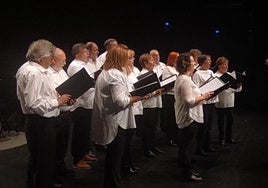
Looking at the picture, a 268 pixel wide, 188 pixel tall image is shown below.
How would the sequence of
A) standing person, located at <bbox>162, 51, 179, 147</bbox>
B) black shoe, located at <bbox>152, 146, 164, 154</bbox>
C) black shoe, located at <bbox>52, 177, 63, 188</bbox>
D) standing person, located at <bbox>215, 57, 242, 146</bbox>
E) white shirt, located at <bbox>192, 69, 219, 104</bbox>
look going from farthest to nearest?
standing person, located at <bbox>162, 51, 179, 147</bbox>
standing person, located at <bbox>215, 57, 242, 146</bbox>
black shoe, located at <bbox>152, 146, 164, 154</bbox>
white shirt, located at <bbox>192, 69, 219, 104</bbox>
black shoe, located at <bbox>52, 177, 63, 188</bbox>

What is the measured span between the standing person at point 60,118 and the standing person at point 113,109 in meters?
0.63

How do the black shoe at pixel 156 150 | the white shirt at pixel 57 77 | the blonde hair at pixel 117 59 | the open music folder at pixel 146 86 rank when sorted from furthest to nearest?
the black shoe at pixel 156 150, the white shirt at pixel 57 77, the open music folder at pixel 146 86, the blonde hair at pixel 117 59

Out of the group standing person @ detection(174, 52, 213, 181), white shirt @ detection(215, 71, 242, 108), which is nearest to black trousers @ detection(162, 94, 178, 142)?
white shirt @ detection(215, 71, 242, 108)

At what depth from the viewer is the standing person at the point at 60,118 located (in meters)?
4.00

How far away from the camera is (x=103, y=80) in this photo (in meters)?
3.48

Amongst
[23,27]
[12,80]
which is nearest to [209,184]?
[12,80]

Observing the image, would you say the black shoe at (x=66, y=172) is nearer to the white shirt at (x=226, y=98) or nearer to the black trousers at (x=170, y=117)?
the black trousers at (x=170, y=117)

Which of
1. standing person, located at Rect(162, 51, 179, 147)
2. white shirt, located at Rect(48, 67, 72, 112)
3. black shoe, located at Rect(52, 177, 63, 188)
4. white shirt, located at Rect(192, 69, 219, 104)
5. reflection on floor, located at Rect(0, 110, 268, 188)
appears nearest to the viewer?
white shirt, located at Rect(48, 67, 72, 112)

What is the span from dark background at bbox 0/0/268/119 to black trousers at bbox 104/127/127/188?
3.94m

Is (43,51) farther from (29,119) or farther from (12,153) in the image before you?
(12,153)

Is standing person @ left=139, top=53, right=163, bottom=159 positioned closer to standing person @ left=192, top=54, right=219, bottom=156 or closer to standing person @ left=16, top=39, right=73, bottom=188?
standing person @ left=192, top=54, right=219, bottom=156

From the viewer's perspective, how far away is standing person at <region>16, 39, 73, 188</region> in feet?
10.2

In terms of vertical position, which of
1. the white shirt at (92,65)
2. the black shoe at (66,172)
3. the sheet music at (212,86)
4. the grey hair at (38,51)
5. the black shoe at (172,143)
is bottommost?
the black shoe at (66,172)

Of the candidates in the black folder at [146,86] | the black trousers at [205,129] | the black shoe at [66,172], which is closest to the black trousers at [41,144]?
the black folder at [146,86]
